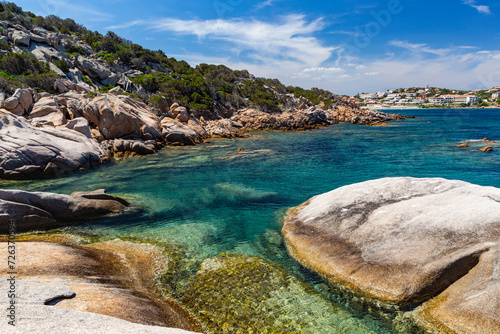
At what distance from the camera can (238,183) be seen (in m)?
20.9

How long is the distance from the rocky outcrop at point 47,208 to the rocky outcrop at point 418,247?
406 inches

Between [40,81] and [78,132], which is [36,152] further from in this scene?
[40,81]

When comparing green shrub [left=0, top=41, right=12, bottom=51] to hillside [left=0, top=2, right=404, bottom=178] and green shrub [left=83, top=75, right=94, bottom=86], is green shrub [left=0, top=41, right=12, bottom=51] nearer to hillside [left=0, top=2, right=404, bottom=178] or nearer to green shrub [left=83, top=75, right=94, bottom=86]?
hillside [left=0, top=2, right=404, bottom=178]

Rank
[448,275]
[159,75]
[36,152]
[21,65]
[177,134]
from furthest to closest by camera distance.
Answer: [159,75] → [21,65] → [177,134] → [36,152] → [448,275]

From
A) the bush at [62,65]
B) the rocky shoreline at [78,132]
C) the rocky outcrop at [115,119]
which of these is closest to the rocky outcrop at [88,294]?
the rocky shoreline at [78,132]

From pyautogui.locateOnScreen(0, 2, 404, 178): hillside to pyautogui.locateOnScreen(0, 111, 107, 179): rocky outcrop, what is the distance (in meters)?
0.06

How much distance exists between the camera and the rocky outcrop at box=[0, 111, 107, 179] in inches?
792

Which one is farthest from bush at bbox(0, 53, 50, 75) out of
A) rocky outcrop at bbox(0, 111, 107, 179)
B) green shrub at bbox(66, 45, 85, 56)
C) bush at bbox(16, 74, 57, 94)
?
rocky outcrop at bbox(0, 111, 107, 179)

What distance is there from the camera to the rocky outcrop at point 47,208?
11.1 metres

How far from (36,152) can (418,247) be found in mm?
26142

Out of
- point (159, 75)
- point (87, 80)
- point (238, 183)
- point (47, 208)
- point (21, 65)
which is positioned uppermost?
point (159, 75)

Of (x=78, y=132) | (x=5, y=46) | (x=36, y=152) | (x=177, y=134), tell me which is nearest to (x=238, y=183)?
(x=36, y=152)

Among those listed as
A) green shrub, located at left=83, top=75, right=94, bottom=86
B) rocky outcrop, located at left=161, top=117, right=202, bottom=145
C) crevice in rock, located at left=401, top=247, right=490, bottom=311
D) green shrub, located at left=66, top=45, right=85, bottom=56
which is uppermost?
green shrub, located at left=66, top=45, right=85, bottom=56

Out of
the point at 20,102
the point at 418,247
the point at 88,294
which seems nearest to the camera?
the point at 88,294
